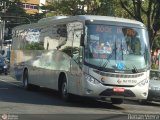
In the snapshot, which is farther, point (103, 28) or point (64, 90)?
point (64, 90)

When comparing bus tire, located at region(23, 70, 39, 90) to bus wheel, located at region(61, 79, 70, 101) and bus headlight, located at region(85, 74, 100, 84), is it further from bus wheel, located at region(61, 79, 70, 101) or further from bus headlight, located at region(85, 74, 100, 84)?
bus headlight, located at region(85, 74, 100, 84)

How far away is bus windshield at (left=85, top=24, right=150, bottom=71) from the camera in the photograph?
58.4 ft

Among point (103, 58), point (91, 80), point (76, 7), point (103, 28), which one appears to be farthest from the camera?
point (76, 7)

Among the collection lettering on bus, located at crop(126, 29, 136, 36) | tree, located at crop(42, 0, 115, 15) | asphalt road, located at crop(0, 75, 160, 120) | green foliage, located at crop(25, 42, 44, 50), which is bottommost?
asphalt road, located at crop(0, 75, 160, 120)

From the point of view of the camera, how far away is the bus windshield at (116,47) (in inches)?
701

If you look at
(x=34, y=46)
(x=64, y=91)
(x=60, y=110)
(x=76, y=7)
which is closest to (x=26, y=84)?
(x=34, y=46)

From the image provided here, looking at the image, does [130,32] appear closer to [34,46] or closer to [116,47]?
[116,47]

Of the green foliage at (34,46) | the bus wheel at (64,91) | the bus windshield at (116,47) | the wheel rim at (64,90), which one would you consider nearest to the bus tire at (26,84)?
the green foliage at (34,46)

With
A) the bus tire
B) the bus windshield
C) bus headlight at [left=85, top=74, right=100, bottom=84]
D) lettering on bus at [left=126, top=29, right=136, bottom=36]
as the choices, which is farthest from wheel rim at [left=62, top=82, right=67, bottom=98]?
the bus tire

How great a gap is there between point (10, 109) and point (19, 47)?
11.9 meters

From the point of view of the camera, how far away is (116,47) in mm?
18141

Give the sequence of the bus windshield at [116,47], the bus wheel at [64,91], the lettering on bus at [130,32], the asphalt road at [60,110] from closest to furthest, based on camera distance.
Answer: the asphalt road at [60,110] < the bus windshield at [116,47] < the lettering on bus at [130,32] < the bus wheel at [64,91]

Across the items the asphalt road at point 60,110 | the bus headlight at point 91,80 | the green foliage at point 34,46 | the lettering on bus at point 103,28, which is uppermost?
the lettering on bus at point 103,28

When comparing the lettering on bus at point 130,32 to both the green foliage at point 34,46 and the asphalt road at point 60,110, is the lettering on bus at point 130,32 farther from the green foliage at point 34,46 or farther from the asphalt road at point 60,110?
the green foliage at point 34,46
